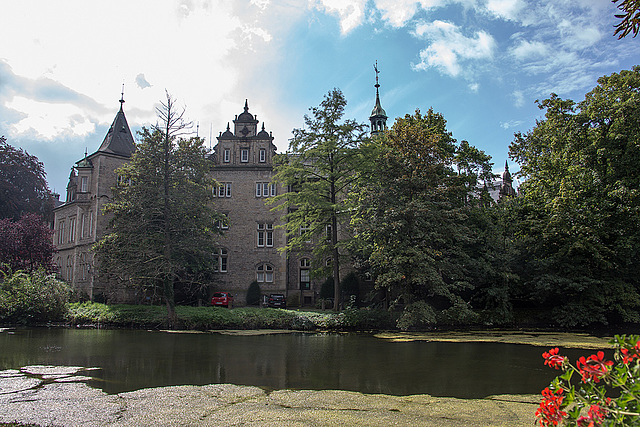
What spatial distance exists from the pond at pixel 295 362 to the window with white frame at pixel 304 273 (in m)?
17.8

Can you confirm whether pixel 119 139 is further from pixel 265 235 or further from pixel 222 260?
pixel 265 235

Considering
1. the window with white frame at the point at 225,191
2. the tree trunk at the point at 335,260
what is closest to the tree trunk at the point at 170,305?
the tree trunk at the point at 335,260

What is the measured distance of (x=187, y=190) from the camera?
22.4m

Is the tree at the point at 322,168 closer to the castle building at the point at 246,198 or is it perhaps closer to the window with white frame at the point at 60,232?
the castle building at the point at 246,198

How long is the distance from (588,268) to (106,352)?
20.1 metres

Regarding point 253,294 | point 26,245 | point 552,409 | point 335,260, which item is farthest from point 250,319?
point 26,245

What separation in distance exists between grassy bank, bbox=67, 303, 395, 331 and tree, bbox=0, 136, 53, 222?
23686 millimetres

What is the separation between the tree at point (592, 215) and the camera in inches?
758

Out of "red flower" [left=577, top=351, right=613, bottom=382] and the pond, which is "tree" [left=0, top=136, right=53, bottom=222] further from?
"red flower" [left=577, top=351, right=613, bottom=382]

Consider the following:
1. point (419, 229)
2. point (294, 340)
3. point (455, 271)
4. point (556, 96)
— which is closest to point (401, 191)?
point (419, 229)

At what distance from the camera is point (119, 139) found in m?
34.1

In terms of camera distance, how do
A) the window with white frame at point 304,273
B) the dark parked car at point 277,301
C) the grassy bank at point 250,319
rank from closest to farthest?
the grassy bank at point 250,319 < the dark parked car at point 277,301 < the window with white frame at point 304,273

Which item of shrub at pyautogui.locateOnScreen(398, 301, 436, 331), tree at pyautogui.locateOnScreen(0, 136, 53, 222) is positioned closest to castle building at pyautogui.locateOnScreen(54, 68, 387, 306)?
tree at pyautogui.locateOnScreen(0, 136, 53, 222)

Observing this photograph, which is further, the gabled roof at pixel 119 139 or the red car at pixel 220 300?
the gabled roof at pixel 119 139
